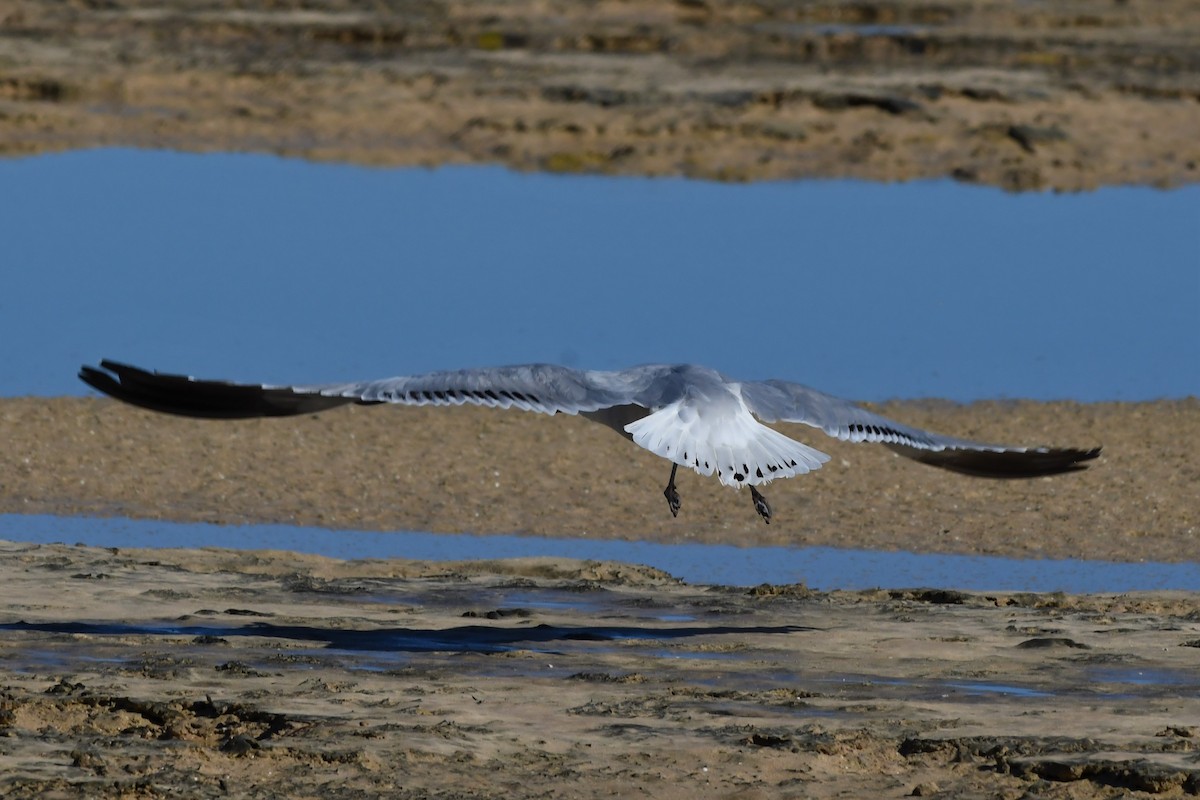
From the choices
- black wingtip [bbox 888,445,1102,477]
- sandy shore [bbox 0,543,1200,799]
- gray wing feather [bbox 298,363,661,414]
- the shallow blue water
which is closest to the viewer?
sandy shore [bbox 0,543,1200,799]

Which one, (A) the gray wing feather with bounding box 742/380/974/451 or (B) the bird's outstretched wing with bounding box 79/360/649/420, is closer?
(B) the bird's outstretched wing with bounding box 79/360/649/420

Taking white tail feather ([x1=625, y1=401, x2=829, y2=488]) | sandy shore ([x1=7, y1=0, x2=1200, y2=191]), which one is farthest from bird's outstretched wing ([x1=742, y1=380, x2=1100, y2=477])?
sandy shore ([x1=7, y1=0, x2=1200, y2=191])

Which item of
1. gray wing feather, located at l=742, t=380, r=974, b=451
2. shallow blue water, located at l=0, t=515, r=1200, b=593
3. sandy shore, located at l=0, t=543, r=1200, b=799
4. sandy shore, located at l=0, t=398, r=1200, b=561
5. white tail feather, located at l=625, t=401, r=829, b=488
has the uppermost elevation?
gray wing feather, located at l=742, t=380, r=974, b=451

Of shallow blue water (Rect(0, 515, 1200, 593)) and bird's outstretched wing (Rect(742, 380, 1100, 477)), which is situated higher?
bird's outstretched wing (Rect(742, 380, 1100, 477))

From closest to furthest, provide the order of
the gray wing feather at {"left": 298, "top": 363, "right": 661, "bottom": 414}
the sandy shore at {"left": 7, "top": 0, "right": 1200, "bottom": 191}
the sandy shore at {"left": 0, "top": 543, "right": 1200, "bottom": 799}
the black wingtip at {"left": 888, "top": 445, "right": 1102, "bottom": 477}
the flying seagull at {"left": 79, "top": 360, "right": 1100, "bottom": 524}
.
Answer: the sandy shore at {"left": 0, "top": 543, "right": 1200, "bottom": 799}
the flying seagull at {"left": 79, "top": 360, "right": 1100, "bottom": 524}
the gray wing feather at {"left": 298, "top": 363, "right": 661, "bottom": 414}
the black wingtip at {"left": 888, "top": 445, "right": 1102, "bottom": 477}
the sandy shore at {"left": 7, "top": 0, "right": 1200, "bottom": 191}

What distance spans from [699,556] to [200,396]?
149 inches

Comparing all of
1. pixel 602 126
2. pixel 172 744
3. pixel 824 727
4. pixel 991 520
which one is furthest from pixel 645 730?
pixel 602 126

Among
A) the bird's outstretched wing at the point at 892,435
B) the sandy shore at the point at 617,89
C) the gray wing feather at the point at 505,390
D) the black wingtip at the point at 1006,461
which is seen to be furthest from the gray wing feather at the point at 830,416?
the sandy shore at the point at 617,89

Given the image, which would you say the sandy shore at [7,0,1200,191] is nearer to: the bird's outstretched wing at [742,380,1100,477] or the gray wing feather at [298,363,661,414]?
the bird's outstretched wing at [742,380,1100,477]

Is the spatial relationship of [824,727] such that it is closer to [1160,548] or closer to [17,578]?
[17,578]

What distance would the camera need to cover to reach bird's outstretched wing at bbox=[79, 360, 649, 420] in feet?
29.8

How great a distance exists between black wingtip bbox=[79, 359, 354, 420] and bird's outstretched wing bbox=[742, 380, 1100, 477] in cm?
187

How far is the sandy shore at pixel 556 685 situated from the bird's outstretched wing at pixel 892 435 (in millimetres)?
704

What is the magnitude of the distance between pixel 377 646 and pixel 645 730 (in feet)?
5.81
